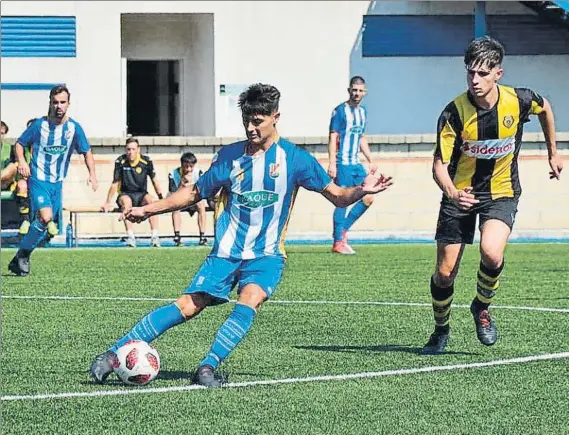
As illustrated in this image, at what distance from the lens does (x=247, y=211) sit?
299 inches

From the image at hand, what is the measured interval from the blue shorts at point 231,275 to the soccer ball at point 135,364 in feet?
1.39

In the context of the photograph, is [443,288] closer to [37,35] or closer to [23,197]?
[23,197]

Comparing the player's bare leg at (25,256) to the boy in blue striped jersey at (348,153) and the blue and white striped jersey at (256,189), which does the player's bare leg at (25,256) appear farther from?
the blue and white striped jersey at (256,189)

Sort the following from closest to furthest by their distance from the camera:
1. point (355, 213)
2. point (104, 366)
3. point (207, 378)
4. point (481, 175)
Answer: point (207, 378) → point (104, 366) → point (481, 175) → point (355, 213)

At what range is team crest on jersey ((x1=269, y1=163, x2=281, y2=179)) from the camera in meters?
7.55

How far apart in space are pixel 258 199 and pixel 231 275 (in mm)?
426

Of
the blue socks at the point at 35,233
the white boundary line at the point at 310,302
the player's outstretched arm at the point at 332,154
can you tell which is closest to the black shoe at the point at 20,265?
the blue socks at the point at 35,233

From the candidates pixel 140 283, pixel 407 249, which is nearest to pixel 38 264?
pixel 140 283

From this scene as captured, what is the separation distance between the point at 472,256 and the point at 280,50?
11.8m

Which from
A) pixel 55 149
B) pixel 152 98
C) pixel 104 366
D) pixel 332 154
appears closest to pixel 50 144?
pixel 55 149

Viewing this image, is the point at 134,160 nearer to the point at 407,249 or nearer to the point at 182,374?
the point at 407,249

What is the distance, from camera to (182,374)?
25.2 feet

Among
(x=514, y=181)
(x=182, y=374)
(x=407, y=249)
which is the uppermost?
(x=514, y=181)

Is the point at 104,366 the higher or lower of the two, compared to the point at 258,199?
lower
